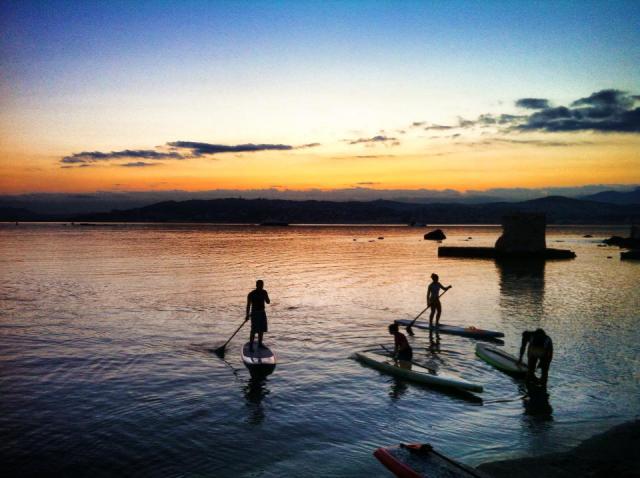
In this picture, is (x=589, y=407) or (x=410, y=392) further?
(x=410, y=392)

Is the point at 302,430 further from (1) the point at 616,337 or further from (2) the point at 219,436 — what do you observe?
(1) the point at 616,337

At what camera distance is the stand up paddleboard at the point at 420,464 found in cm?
823

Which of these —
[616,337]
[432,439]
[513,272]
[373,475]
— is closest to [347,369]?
[432,439]

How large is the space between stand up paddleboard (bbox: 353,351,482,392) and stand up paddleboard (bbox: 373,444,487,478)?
17.8ft

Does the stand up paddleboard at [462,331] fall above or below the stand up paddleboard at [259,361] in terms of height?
below

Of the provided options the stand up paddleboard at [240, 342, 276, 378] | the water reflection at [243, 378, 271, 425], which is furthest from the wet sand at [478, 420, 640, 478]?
the stand up paddleboard at [240, 342, 276, 378]

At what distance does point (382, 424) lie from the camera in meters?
12.0

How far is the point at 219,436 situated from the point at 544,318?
2041 centimetres

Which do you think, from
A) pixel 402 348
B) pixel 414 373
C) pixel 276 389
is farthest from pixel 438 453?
pixel 402 348

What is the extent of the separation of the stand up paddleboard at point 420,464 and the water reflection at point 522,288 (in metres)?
20.2

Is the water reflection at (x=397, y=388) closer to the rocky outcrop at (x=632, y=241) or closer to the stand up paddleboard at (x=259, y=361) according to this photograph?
the stand up paddleboard at (x=259, y=361)

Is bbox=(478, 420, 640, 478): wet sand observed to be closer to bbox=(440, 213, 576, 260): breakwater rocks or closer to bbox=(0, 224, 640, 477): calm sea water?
bbox=(0, 224, 640, 477): calm sea water

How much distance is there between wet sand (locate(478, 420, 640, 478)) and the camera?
8.95 metres

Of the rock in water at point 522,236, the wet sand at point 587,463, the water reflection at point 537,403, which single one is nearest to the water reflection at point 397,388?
the water reflection at point 537,403
